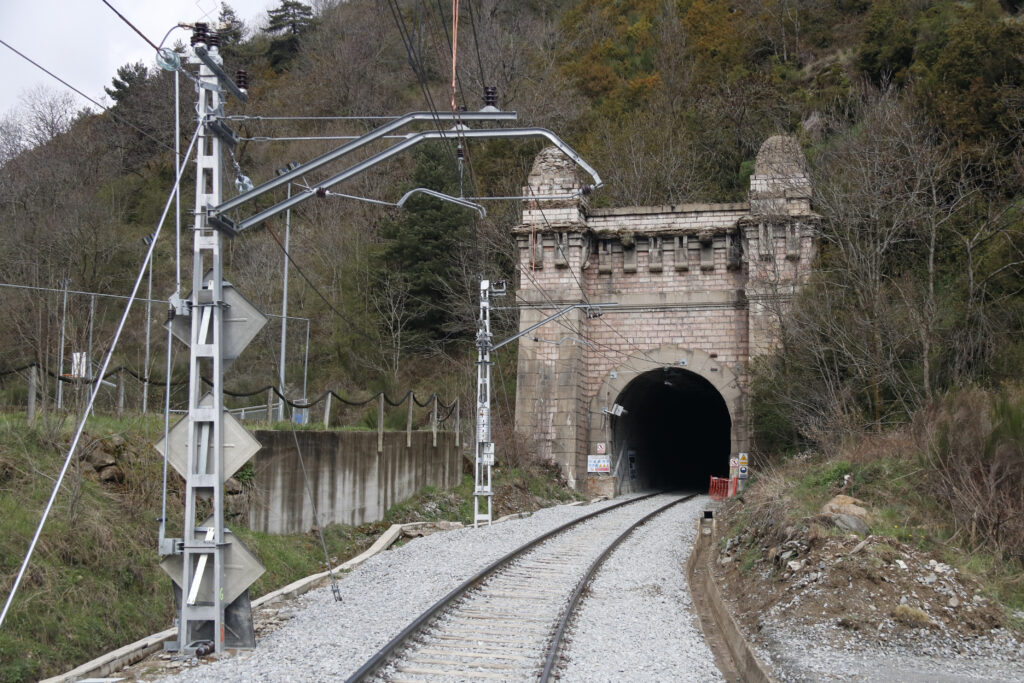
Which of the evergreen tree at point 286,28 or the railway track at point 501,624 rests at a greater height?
the evergreen tree at point 286,28

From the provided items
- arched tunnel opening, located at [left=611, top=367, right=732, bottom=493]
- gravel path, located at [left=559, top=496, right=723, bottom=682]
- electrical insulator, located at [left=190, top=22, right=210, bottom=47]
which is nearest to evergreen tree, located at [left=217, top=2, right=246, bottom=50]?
electrical insulator, located at [left=190, top=22, right=210, bottom=47]

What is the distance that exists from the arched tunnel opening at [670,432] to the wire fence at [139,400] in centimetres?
A: 617

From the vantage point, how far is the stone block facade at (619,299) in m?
27.6

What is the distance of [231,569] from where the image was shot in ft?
29.4

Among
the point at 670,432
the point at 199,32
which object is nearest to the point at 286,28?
the point at 670,432

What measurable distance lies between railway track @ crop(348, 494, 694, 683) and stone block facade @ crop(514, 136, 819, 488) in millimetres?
11899

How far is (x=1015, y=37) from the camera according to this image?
86.7 ft

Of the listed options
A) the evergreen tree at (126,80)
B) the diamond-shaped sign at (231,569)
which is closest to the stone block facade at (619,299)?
the diamond-shaped sign at (231,569)

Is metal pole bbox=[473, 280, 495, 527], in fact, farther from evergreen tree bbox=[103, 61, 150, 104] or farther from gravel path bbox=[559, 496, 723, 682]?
evergreen tree bbox=[103, 61, 150, 104]

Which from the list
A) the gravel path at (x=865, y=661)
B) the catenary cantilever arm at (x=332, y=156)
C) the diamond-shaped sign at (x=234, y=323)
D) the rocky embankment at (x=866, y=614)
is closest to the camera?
the gravel path at (x=865, y=661)

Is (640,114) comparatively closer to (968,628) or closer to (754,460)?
(754,460)

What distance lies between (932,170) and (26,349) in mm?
21546

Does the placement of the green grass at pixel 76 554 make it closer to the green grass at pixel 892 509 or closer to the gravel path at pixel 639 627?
the gravel path at pixel 639 627

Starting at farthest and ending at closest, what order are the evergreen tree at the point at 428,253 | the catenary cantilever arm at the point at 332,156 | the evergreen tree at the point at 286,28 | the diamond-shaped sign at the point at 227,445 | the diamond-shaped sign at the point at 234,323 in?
the evergreen tree at the point at 286,28 → the evergreen tree at the point at 428,253 → the diamond-shaped sign at the point at 234,323 → the diamond-shaped sign at the point at 227,445 → the catenary cantilever arm at the point at 332,156
